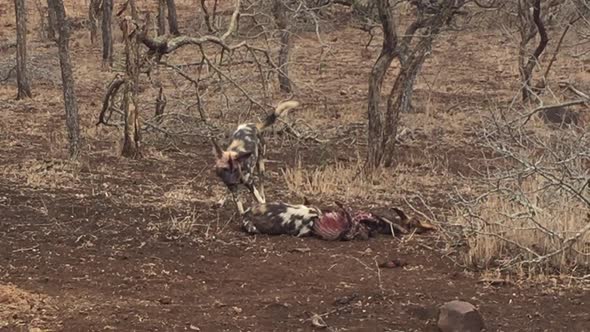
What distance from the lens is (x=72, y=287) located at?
18.1 feet

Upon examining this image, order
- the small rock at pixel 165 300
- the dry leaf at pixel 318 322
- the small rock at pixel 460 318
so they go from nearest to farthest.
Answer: the small rock at pixel 460 318, the dry leaf at pixel 318 322, the small rock at pixel 165 300

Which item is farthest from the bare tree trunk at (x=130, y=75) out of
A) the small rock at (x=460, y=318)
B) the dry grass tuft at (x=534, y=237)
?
the small rock at (x=460, y=318)

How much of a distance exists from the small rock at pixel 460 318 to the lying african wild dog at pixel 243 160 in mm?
3053

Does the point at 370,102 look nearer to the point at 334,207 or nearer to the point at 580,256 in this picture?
the point at 334,207

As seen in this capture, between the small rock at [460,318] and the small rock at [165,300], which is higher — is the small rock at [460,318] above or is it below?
above

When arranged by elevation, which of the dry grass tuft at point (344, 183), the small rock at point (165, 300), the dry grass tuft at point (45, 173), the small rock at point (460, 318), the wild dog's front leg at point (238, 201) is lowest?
the dry grass tuft at point (344, 183)

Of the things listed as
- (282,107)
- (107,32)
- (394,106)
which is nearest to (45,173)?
(282,107)

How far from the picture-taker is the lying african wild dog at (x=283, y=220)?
6996mm

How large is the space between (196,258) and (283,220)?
101cm

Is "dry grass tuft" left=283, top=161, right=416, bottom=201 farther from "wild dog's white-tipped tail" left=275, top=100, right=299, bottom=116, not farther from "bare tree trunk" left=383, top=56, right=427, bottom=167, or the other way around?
"wild dog's white-tipped tail" left=275, top=100, right=299, bottom=116

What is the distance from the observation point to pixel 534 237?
6234 mm

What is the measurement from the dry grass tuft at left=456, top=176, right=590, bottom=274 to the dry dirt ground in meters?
0.20

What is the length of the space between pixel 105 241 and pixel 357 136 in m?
7.22

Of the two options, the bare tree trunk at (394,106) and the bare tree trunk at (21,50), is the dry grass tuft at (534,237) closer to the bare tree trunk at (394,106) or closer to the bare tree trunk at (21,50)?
the bare tree trunk at (394,106)
